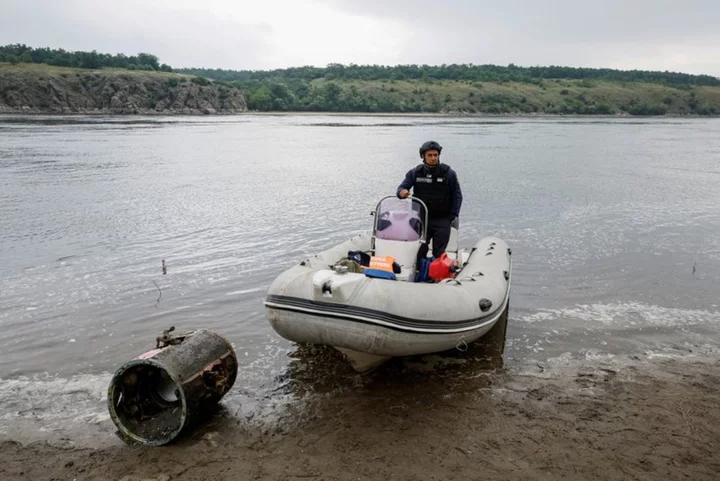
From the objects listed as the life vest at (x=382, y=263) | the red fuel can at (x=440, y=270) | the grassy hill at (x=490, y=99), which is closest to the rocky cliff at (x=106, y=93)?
the grassy hill at (x=490, y=99)

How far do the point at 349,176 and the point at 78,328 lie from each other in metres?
17.5

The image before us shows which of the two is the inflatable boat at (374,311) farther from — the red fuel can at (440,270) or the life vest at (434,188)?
the life vest at (434,188)

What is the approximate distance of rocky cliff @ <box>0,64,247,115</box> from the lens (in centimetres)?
9162

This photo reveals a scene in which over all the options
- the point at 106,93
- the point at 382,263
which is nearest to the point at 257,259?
the point at 382,263

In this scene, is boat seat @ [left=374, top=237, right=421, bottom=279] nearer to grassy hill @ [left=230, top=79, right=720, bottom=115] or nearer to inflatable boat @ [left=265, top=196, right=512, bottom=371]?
inflatable boat @ [left=265, top=196, right=512, bottom=371]

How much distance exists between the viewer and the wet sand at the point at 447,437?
4.47m

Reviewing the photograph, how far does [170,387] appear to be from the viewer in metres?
5.52

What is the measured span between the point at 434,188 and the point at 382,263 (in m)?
1.56

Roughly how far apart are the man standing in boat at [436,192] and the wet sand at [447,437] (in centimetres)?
244

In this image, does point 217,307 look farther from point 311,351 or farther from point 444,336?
point 444,336

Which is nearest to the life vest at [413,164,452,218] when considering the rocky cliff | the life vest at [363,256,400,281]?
the life vest at [363,256,400,281]

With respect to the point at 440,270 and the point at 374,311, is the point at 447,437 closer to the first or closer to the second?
Result: the point at 374,311

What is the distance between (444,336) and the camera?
19.1 feet

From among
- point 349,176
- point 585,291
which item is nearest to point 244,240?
point 585,291
